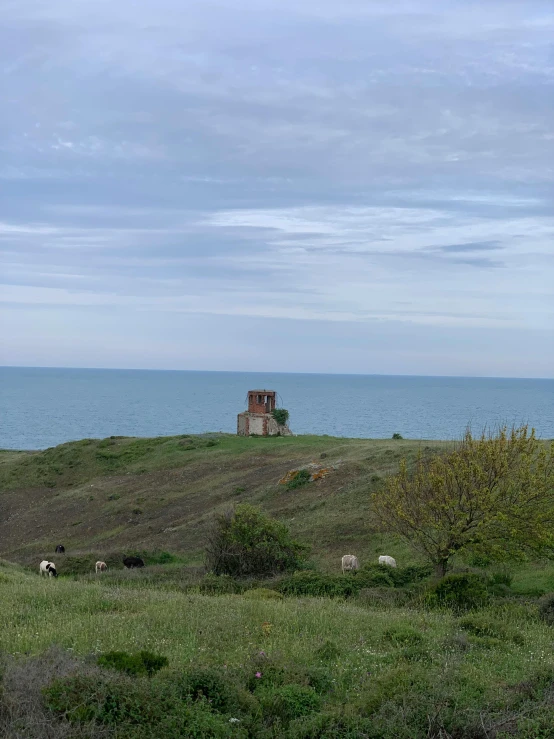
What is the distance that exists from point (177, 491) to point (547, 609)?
34556 millimetres

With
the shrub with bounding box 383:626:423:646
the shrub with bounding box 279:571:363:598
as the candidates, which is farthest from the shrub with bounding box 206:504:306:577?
the shrub with bounding box 383:626:423:646

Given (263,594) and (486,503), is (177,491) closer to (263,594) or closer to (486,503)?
(263,594)

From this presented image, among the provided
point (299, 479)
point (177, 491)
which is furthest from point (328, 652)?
point (177, 491)

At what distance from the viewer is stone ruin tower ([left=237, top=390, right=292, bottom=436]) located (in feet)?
214

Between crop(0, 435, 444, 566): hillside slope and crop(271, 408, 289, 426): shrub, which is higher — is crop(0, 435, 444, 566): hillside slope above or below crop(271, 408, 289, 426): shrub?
A: below

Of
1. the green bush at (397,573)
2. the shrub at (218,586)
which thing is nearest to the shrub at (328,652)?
the shrub at (218,586)

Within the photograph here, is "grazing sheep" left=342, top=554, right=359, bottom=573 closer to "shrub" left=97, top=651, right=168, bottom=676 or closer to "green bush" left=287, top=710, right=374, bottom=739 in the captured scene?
"shrub" left=97, top=651, right=168, bottom=676

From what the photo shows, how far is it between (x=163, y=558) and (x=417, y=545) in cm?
Result: 1350

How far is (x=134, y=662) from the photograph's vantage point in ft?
33.9

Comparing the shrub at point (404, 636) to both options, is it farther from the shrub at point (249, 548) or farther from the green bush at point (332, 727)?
the shrub at point (249, 548)

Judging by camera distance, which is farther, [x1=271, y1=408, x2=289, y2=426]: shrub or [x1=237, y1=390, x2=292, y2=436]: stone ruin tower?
[x1=271, y1=408, x2=289, y2=426]: shrub

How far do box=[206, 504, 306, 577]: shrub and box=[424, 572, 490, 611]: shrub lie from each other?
6.81 metres

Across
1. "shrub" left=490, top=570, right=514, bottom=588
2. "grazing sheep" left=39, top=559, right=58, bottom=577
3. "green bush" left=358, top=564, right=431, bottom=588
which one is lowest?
"grazing sheep" left=39, top=559, right=58, bottom=577

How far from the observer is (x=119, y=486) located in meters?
52.7
